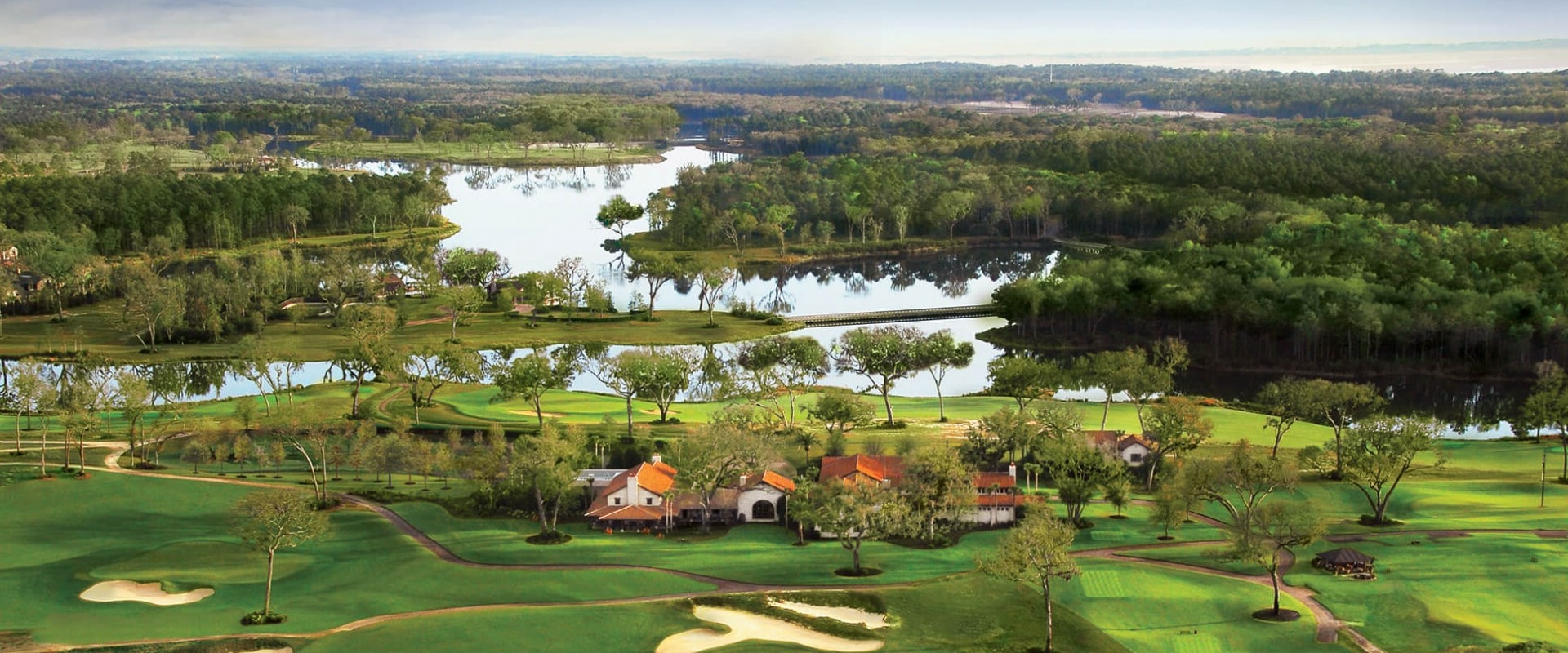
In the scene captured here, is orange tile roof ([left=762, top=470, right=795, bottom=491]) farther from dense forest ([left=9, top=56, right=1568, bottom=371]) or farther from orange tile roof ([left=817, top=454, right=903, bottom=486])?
dense forest ([left=9, top=56, right=1568, bottom=371])

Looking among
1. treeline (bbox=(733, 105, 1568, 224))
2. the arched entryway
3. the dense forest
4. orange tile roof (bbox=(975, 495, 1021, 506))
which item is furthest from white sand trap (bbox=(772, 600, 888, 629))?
treeline (bbox=(733, 105, 1568, 224))

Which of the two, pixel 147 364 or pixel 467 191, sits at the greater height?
pixel 467 191

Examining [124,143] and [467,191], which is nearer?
[467,191]

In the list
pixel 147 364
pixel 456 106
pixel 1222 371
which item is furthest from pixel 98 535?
pixel 456 106

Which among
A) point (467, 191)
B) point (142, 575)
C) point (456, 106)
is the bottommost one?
point (142, 575)

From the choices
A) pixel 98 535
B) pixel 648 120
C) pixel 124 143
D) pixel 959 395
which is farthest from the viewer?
pixel 648 120

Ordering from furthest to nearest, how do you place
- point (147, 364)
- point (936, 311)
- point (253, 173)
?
1. point (253, 173)
2. point (936, 311)
3. point (147, 364)

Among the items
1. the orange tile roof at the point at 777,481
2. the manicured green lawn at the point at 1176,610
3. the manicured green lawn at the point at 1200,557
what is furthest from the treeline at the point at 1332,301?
the manicured green lawn at the point at 1176,610

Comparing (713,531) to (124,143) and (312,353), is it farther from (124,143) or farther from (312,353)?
(124,143)

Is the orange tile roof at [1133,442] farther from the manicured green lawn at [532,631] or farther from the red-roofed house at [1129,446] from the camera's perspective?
the manicured green lawn at [532,631]
